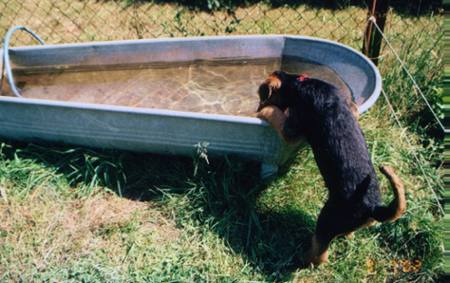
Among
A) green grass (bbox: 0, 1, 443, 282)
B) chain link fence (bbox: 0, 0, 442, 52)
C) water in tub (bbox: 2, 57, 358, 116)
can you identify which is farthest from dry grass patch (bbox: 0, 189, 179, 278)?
chain link fence (bbox: 0, 0, 442, 52)

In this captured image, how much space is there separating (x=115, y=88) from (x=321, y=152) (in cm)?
235

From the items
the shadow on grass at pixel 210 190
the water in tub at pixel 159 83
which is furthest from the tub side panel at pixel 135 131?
the water in tub at pixel 159 83

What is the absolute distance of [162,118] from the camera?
10.3 feet

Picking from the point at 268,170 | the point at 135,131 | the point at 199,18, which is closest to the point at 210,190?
the point at 268,170

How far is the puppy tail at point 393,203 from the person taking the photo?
223 centimetres

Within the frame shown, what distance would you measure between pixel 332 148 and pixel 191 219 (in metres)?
1.20

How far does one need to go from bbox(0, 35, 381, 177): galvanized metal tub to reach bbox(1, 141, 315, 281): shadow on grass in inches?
5.2

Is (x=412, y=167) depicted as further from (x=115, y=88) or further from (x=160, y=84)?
(x=115, y=88)

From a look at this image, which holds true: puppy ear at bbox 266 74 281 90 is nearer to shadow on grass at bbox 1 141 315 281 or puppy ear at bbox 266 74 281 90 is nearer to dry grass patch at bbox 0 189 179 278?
shadow on grass at bbox 1 141 315 281

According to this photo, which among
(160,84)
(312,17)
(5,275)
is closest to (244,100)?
(160,84)

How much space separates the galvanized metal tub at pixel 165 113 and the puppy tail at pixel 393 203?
0.79 m

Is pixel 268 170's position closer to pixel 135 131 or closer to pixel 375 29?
pixel 135 131

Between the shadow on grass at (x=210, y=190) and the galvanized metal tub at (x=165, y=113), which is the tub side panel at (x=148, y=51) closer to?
the galvanized metal tub at (x=165, y=113)

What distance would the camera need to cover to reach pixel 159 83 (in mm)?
4363
